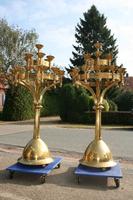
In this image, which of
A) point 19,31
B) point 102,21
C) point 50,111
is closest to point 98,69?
point 50,111

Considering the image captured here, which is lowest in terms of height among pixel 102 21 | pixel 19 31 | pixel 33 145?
pixel 33 145

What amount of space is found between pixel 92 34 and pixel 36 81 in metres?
36.8

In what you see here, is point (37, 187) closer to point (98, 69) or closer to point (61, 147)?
point (98, 69)

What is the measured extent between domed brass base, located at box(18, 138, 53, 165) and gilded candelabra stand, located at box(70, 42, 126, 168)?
791mm

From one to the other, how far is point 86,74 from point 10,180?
2678mm

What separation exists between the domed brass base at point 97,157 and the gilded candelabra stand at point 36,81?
34.1 inches

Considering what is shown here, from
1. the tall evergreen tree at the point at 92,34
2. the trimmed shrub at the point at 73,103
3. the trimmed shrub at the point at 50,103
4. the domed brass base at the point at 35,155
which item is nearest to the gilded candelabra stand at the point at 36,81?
the domed brass base at the point at 35,155

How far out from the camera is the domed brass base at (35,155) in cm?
719

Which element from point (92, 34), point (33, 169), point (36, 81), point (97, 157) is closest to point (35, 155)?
point (33, 169)

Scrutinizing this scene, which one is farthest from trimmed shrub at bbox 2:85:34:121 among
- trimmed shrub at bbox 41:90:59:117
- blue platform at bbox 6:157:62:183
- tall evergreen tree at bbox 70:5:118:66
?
blue platform at bbox 6:157:62:183

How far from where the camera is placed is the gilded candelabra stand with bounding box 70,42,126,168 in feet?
23.4

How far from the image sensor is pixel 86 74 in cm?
723

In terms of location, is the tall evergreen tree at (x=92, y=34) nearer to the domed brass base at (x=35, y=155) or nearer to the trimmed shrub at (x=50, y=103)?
the trimmed shrub at (x=50, y=103)

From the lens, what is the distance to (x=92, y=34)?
4344cm
